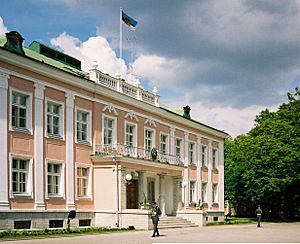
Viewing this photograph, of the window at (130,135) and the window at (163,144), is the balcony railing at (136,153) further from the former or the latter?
the window at (163,144)

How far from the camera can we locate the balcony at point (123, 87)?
110 ft

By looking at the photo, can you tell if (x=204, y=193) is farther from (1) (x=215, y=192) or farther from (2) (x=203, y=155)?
(2) (x=203, y=155)

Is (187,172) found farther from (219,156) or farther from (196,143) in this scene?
(219,156)

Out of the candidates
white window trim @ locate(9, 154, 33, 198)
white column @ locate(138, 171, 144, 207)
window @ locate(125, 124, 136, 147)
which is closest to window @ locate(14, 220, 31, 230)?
white window trim @ locate(9, 154, 33, 198)

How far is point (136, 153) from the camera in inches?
1452

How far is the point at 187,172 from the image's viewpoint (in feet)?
150

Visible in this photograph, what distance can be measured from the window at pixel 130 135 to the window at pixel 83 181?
510 centimetres

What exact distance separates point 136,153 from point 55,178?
8199 millimetres

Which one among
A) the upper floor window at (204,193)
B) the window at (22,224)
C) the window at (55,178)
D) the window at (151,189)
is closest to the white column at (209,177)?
the upper floor window at (204,193)

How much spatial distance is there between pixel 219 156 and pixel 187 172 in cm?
809

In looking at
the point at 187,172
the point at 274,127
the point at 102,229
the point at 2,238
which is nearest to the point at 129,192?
the point at 102,229

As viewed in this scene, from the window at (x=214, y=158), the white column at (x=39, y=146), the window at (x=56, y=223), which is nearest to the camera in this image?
the white column at (x=39, y=146)

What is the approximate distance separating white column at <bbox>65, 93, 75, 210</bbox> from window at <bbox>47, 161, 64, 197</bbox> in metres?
0.45

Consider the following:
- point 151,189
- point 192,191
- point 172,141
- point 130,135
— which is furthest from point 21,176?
point 192,191
